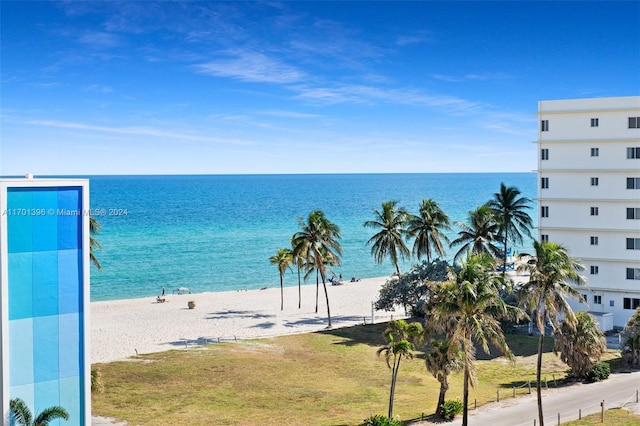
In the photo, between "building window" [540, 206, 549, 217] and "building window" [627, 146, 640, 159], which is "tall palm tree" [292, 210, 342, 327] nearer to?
"building window" [540, 206, 549, 217]

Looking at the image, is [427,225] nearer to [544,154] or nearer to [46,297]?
[544,154]

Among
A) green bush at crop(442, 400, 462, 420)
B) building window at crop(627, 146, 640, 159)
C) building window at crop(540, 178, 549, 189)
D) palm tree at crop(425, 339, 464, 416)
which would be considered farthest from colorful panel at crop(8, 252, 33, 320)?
building window at crop(627, 146, 640, 159)

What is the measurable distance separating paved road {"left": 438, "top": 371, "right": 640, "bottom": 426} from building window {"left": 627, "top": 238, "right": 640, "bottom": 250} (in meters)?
17.1

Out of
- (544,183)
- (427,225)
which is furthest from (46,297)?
(544,183)

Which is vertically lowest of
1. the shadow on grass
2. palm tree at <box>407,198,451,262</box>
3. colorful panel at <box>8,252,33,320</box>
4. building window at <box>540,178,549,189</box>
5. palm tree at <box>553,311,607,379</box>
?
the shadow on grass

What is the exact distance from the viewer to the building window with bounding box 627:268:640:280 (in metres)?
55.2

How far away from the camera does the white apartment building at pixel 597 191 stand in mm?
55219

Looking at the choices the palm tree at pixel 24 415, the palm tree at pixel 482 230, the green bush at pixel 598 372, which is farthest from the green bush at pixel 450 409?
the palm tree at pixel 482 230

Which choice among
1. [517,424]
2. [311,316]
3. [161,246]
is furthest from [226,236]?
[517,424]

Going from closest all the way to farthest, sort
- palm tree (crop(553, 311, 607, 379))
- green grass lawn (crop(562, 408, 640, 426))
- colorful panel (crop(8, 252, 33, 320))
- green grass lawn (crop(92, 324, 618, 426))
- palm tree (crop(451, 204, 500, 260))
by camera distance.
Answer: colorful panel (crop(8, 252, 33, 320))
green grass lawn (crop(562, 408, 640, 426))
green grass lawn (crop(92, 324, 618, 426))
palm tree (crop(553, 311, 607, 379))
palm tree (crop(451, 204, 500, 260))

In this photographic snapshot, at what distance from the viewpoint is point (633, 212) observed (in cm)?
5525

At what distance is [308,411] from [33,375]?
15.5m

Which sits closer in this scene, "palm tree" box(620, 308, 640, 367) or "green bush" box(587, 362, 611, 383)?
"green bush" box(587, 362, 611, 383)

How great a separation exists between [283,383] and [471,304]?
48.3ft
